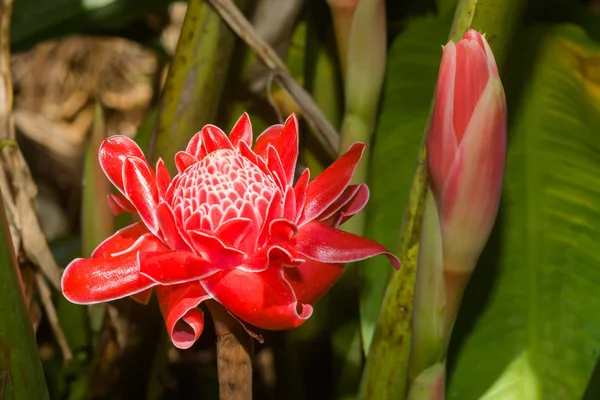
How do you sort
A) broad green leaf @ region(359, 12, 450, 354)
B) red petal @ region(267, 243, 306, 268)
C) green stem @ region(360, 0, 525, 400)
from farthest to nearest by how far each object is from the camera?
1. broad green leaf @ region(359, 12, 450, 354)
2. green stem @ region(360, 0, 525, 400)
3. red petal @ region(267, 243, 306, 268)

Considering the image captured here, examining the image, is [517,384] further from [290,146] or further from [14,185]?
[14,185]

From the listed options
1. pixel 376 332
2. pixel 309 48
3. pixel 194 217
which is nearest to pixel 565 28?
pixel 309 48

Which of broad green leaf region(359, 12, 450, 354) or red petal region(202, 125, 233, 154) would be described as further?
broad green leaf region(359, 12, 450, 354)

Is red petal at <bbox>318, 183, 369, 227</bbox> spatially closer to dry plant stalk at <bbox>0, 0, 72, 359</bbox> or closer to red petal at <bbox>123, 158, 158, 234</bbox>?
red petal at <bbox>123, 158, 158, 234</bbox>

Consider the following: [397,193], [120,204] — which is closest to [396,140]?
[397,193]

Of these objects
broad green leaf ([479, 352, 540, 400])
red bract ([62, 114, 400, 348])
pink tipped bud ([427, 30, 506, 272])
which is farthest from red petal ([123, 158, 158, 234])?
broad green leaf ([479, 352, 540, 400])

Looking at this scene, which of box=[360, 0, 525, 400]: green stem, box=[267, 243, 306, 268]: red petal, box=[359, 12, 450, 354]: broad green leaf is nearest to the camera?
box=[267, 243, 306, 268]: red petal

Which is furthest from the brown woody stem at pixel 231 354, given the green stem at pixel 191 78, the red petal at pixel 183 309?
the green stem at pixel 191 78
